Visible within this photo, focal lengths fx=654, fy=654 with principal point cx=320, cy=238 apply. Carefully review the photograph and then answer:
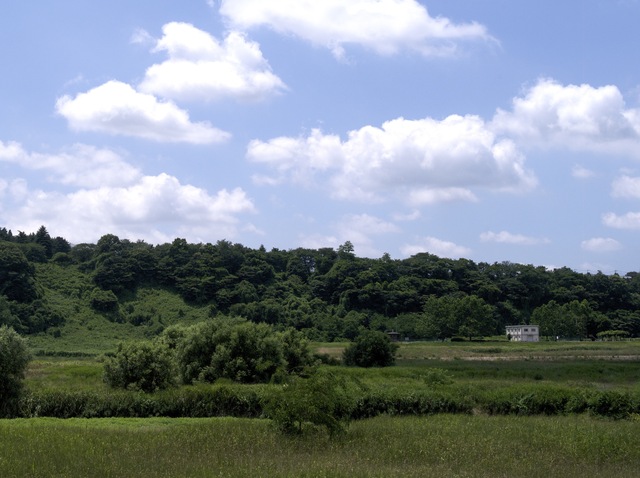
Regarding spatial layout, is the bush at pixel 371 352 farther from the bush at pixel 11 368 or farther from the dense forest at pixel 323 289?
the dense forest at pixel 323 289

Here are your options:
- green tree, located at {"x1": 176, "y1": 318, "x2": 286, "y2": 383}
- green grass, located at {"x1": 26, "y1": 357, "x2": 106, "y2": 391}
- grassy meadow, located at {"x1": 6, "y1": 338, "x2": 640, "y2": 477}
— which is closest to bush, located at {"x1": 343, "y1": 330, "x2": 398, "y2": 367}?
green tree, located at {"x1": 176, "y1": 318, "x2": 286, "y2": 383}

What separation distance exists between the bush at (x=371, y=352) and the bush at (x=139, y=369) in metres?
26.8

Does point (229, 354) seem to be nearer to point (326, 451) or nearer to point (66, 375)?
point (66, 375)

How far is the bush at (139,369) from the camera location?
38750mm

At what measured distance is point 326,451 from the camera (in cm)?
1939

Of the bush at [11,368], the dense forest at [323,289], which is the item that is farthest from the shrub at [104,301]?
the bush at [11,368]

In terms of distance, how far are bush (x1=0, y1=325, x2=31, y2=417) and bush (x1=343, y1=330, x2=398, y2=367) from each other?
3612 cm

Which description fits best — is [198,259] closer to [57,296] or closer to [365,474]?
[57,296]

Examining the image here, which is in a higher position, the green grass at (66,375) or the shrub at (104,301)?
the shrub at (104,301)

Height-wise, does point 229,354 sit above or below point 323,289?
below

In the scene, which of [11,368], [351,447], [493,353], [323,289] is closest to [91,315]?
[323,289]

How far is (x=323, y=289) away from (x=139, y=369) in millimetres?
97897

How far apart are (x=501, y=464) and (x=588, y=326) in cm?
12442

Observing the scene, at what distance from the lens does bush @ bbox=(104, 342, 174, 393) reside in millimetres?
38750
